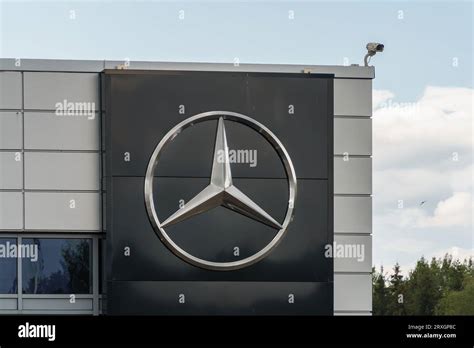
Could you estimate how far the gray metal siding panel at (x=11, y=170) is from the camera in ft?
52.5

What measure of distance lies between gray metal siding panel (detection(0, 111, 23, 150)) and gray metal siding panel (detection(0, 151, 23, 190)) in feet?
0.49

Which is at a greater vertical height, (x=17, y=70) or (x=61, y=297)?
(x=17, y=70)

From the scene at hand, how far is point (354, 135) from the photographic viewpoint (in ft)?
54.0

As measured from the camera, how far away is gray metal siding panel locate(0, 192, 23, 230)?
1595 cm

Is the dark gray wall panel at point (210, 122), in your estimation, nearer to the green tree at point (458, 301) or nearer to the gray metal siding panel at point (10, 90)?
the gray metal siding panel at point (10, 90)

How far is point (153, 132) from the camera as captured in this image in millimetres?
15555

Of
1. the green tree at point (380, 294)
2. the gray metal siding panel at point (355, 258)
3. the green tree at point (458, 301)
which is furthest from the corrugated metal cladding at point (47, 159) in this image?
the green tree at point (458, 301)

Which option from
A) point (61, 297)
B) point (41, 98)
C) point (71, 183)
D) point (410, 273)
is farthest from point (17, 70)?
point (410, 273)

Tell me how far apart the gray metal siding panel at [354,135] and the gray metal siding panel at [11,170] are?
5.96m
